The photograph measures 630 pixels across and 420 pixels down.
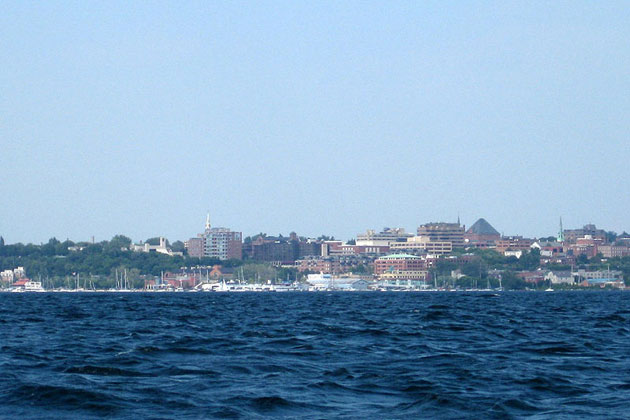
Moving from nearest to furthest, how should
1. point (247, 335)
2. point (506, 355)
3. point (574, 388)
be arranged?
point (574, 388)
point (506, 355)
point (247, 335)

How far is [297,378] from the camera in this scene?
2478cm

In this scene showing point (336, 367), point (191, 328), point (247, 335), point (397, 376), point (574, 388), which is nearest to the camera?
point (574, 388)

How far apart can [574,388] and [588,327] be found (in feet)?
80.9

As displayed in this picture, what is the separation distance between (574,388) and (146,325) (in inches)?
1077

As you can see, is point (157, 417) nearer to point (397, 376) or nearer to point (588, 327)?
point (397, 376)

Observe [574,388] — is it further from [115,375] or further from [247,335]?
[247,335]

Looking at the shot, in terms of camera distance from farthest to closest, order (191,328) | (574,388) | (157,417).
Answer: (191,328) → (574,388) → (157,417)

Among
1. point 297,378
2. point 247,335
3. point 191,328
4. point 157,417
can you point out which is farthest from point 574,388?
point 191,328

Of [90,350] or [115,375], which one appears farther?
[90,350]

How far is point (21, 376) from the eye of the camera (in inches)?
968

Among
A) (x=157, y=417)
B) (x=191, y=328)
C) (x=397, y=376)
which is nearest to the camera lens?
(x=157, y=417)

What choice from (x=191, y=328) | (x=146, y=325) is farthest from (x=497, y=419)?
(x=146, y=325)

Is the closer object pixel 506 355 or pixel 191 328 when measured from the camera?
pixel 506 355

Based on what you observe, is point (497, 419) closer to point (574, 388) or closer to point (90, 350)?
point (574, 388)
